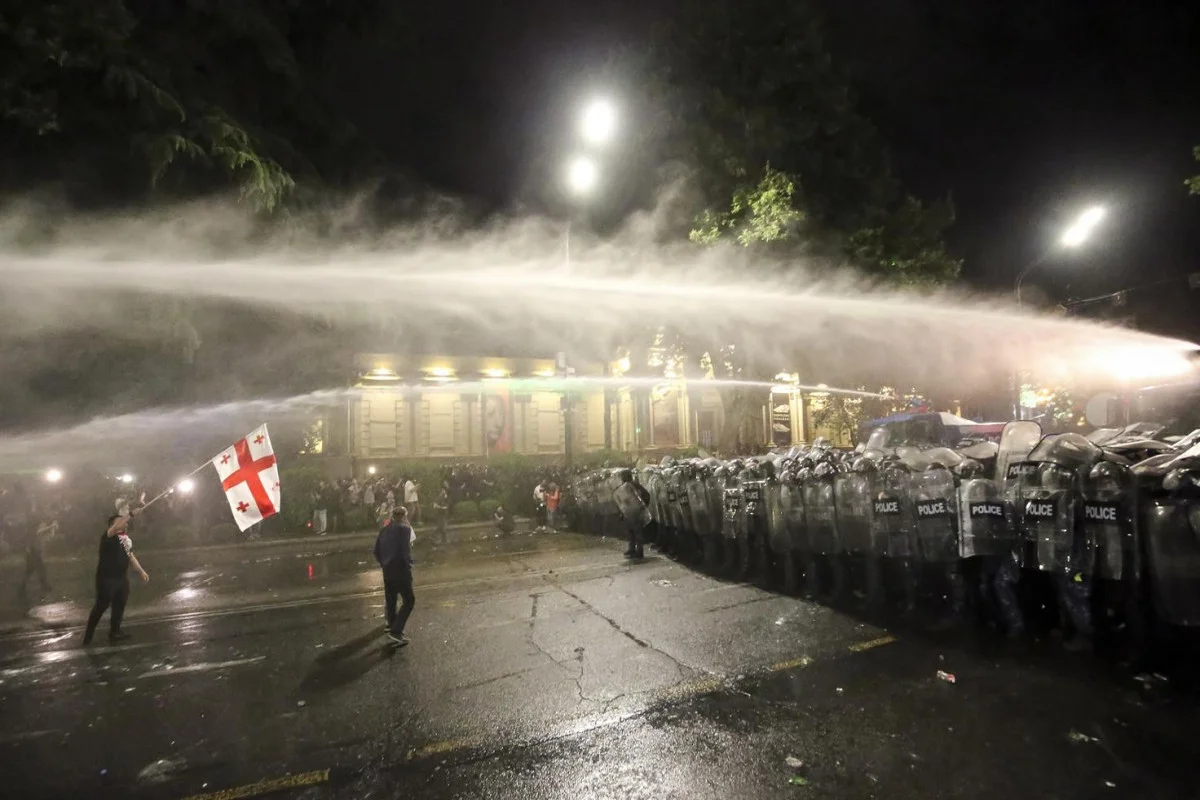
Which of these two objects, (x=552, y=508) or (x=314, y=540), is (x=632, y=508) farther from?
(x=314, y=540)

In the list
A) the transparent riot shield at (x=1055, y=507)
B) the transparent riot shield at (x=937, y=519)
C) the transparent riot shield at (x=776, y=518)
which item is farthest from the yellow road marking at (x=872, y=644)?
the transparent riot shield at (x=776, y=518)

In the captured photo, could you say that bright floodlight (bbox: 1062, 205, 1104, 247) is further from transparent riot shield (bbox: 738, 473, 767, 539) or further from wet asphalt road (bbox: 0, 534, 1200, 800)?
wet asphalt road (bbox: 0, 534, 1200, 800)

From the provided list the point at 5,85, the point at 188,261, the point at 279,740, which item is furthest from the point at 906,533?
the point at 5,85

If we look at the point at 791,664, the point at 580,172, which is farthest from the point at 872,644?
the point at 580,172

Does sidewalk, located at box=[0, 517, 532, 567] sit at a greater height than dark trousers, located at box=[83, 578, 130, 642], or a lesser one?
lesser

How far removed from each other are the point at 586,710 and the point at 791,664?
6.04 ft

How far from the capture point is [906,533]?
6.73 metres

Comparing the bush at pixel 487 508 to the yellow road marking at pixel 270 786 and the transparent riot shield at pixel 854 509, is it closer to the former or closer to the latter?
the transparent riot shield at pixel 854 509

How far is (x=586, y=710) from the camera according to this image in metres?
4.83

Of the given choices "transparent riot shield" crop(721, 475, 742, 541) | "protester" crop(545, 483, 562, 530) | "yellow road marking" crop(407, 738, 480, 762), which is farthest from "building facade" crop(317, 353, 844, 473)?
"yellow road marking" crop(407, 738, 480, 762)

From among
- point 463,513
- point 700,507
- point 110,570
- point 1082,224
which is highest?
point 1082,224

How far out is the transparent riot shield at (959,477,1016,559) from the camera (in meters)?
5.97

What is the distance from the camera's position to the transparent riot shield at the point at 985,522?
5.97m

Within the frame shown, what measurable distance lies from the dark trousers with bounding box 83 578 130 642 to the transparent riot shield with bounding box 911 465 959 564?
27.9 feet
